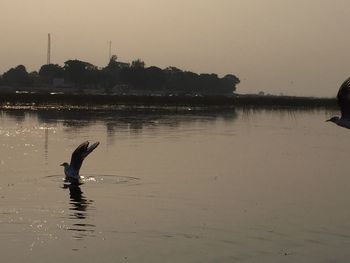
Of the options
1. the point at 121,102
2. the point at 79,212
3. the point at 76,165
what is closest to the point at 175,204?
the point at 79,212

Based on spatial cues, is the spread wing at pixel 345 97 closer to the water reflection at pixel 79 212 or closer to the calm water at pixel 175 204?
the calm water at pixel 175 204

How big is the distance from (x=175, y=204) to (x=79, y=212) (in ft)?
9.56

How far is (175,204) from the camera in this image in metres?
22.8

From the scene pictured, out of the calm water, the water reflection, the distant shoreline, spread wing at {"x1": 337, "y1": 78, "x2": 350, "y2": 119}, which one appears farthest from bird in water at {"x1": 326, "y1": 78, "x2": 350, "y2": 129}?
the distant shoreline

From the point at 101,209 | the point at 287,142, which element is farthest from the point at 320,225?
the point at 287,142

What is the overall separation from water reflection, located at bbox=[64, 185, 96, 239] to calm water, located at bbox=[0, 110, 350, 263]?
1.0 inches

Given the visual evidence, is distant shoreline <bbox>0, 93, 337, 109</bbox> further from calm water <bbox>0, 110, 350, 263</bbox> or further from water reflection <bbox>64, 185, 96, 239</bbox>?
water reflection <bbox>64, 185, 96, 239</bbox>

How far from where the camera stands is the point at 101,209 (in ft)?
71.3

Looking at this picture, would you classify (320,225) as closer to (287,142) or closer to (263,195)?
(263,195)

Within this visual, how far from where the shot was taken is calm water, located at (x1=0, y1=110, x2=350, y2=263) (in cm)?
1709

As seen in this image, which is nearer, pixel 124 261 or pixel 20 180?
pixel 124 261

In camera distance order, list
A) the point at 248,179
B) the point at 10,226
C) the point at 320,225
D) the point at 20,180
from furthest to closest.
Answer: the point at 248,179 → the point at 20,180 → the point at 320,225 → the point at 10,226

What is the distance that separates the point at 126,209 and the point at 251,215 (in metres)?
3.15

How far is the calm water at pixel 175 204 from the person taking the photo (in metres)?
17.1
